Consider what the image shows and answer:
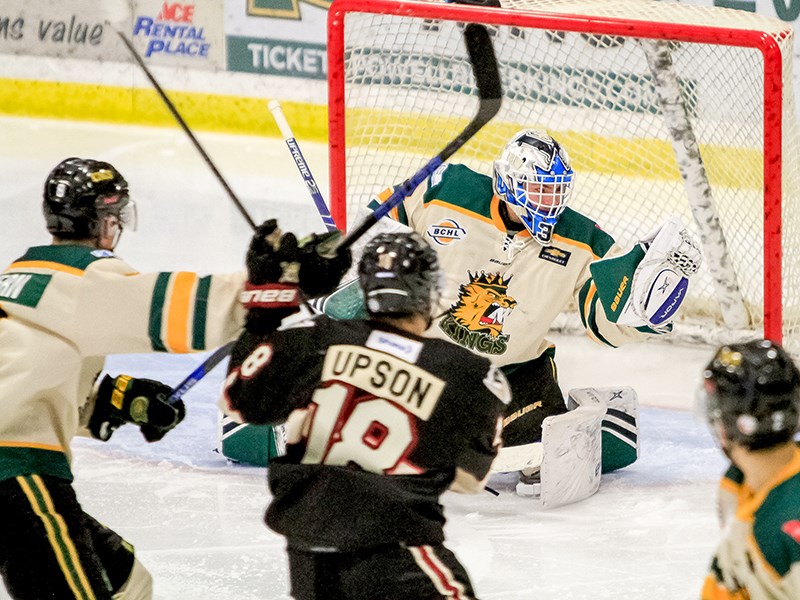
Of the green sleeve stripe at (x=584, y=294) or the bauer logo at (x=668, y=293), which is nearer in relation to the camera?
the bauer logo at (x=668, y=293)

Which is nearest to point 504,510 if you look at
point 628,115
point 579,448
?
point 579,448

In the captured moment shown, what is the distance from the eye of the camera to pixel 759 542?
1583 mm

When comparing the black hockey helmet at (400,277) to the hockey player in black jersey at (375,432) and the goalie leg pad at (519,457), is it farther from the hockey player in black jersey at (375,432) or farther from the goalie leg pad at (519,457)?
the goalie leg pad at (519,457)

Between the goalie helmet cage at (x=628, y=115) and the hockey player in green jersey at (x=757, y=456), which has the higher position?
the hockey player in green jersey at (x=757, y=456)

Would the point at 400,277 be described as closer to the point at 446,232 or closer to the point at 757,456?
the point at 757,456

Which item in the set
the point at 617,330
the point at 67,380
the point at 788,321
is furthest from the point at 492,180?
the point at 67,380

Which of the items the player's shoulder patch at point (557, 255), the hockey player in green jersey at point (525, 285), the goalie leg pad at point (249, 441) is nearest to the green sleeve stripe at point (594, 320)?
the hockey player in green jersey at point (525, 285)

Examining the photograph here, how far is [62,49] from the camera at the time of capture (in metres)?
7.30

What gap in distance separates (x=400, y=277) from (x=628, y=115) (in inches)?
111

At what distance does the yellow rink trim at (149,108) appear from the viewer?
6.86m

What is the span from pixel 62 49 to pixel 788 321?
4813mm

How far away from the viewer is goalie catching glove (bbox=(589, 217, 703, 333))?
3.11 metres

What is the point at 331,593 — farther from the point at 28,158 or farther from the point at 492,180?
Result: the point at 28,158

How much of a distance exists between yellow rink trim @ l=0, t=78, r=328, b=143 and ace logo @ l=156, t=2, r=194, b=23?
1.23 ft
